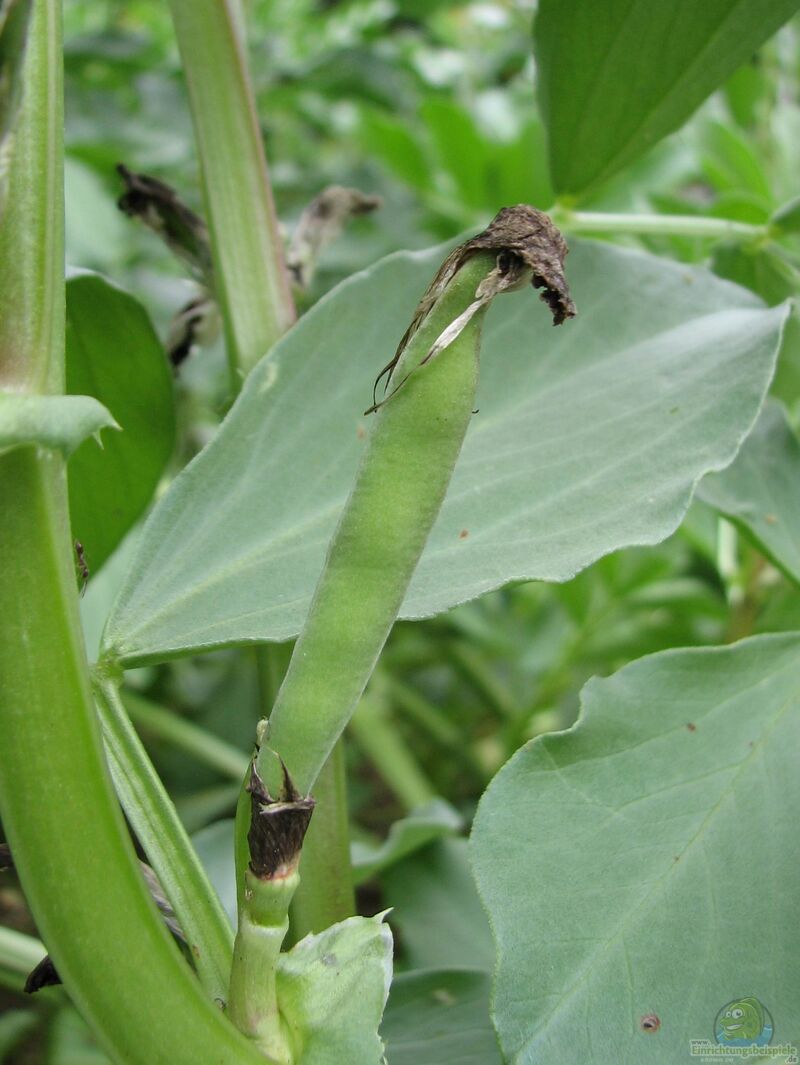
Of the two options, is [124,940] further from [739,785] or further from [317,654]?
[739,785]

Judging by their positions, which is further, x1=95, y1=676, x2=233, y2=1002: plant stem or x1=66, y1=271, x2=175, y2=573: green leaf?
x1=66, y1=271, x2=175, y2=573: green leaf

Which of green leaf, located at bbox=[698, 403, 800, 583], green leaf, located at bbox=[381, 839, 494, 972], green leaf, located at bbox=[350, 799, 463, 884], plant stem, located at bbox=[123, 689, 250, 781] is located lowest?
green leaf, located at bbox=[381, 839, 494, 972]

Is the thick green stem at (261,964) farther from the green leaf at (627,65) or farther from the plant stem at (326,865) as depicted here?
the green leaf at (627,65)

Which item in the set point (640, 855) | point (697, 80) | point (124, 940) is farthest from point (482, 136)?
point (124, 940)

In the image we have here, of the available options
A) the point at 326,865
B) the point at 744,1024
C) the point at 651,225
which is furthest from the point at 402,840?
the point at 651,225

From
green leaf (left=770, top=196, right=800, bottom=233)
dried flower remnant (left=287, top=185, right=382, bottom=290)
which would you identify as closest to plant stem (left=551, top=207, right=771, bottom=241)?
green leaf (left=770, top=196, right=800, bottom=233)

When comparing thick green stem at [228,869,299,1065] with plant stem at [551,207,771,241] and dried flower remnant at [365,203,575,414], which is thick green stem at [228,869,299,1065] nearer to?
dried flower remnant at [365,203,575,414]

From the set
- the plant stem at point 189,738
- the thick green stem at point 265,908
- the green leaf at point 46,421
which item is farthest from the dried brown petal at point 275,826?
the plant stem at point 189,738

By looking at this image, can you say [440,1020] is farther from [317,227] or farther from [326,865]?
[317,227]
